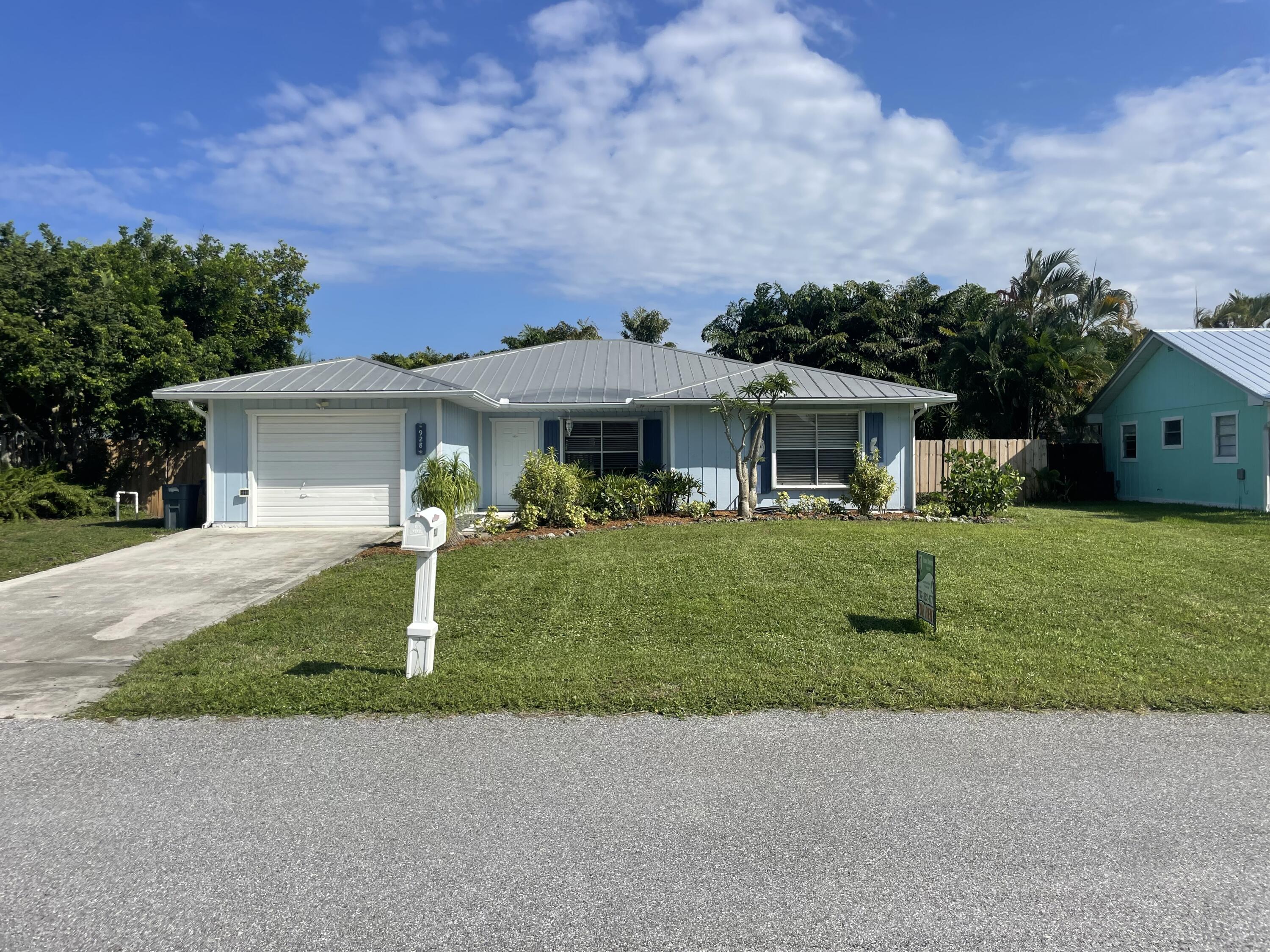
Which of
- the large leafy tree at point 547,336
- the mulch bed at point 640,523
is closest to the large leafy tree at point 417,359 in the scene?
the large leafy tree at point 547,336

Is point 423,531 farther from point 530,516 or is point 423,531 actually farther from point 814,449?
point 814,449

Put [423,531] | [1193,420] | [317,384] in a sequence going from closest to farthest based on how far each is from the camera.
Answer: [423,531], [317,384], [1193,420]

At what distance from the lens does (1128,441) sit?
70.0 feet

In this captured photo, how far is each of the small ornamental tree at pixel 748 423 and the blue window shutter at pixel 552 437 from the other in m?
3.19

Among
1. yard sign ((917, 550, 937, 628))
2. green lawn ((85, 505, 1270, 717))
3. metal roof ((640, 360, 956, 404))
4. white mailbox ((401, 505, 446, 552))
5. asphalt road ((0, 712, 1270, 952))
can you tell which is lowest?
asphalt road ((0, 712, 1270, 952))

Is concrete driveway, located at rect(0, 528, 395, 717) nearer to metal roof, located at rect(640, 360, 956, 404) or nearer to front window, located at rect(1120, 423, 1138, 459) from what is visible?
metal roof, located at rect(640, 360, 956, 404)

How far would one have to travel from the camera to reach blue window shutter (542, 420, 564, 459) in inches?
663

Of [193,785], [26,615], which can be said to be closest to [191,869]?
[193,785]

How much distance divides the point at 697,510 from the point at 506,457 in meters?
4.54

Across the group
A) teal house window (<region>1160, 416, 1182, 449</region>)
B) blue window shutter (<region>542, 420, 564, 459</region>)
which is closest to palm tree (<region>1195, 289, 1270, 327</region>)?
teal house window (<region>1160, 416, 1182, 449</region>)

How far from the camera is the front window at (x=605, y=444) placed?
16.9 metres

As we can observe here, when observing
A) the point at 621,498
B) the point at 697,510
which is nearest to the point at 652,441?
the point at 697,510

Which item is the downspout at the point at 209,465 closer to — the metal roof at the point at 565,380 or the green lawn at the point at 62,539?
A: the metal roof at the point at 565,380

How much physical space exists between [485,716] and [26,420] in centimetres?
1925
